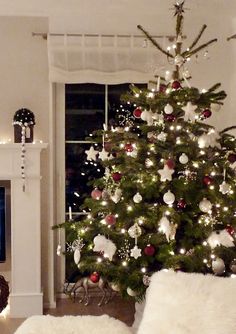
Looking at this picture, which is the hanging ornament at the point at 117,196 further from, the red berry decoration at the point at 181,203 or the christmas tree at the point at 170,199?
the red berry decoration at the point at 181,203

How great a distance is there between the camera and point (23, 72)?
375 centimetres

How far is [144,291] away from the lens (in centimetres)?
280

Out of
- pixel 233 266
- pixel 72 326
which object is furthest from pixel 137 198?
pixel 72 326

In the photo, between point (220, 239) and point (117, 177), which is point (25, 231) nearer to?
point (117, 177)

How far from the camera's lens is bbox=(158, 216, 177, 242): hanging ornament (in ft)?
8.49

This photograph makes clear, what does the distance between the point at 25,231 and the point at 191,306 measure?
202 centimetres

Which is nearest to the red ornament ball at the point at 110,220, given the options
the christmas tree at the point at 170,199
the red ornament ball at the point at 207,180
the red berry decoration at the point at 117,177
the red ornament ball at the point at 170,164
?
the christmas tree at the point at 170,199

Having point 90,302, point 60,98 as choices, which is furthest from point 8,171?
point 90,302

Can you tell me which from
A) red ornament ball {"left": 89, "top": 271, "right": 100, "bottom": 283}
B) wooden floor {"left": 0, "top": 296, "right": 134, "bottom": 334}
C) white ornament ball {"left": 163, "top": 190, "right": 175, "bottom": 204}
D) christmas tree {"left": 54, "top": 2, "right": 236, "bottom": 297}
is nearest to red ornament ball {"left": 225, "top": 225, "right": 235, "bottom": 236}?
christmas tree {"left": 54, "top": 2, "right": 236, "bottom": 297}

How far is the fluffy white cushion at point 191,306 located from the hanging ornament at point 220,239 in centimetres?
60

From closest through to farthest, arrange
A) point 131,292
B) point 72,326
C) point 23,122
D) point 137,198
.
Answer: point 72,326
point 137,198
point 131,292
point 23,122

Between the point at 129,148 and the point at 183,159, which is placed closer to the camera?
the point at 183,159

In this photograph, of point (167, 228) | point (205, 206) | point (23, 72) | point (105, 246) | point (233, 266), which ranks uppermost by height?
point (23, 72)

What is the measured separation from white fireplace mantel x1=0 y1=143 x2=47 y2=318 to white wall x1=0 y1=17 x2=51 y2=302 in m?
0.25
